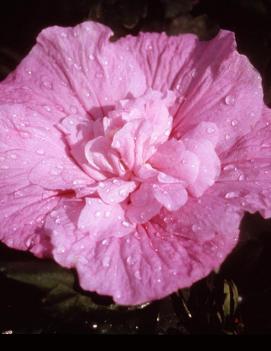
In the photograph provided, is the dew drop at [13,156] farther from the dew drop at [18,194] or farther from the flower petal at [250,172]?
the flower petal at [250,172]

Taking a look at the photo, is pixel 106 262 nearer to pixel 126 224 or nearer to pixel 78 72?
pixel 126 224

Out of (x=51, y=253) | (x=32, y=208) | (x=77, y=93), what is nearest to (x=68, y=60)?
(x=77, y=93)

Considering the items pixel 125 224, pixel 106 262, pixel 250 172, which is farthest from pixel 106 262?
pixel 250 172

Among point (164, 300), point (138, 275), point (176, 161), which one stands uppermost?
point (176, 161)

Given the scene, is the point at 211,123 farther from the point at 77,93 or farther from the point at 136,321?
the point at 136,321

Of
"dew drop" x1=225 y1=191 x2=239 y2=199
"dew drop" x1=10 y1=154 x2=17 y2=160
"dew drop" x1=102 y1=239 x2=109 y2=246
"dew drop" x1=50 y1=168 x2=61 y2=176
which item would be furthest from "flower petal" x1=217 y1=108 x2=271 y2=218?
"dew drop" x1=10 y1=154 x2=17 y2=160
